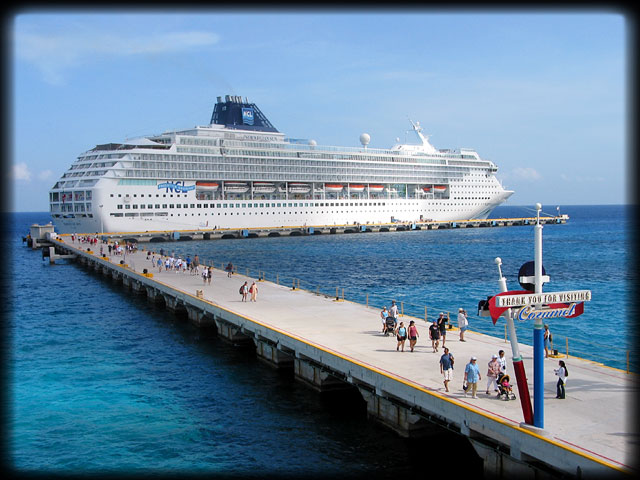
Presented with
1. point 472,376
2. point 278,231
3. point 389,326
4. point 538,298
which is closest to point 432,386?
point 472,376

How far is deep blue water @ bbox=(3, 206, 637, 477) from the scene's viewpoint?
13727 millimetres

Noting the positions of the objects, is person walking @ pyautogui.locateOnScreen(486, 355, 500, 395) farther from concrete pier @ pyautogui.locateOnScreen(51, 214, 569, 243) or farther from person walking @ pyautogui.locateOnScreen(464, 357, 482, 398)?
concrete pier @ pyautogui.locateOnScreen(51, 214, 569, 243)

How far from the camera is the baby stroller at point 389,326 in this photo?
63.0 ft

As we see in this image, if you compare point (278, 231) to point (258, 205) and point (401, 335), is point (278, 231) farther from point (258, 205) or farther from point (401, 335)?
point (401, 335)

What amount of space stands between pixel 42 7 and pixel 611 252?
244ft

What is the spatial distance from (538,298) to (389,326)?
29.3 ft

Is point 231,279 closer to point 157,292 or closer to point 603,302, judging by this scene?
point 157,292

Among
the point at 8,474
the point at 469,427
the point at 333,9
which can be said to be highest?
the point at 333,9

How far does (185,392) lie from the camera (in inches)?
742

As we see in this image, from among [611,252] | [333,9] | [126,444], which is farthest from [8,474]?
[611,252]

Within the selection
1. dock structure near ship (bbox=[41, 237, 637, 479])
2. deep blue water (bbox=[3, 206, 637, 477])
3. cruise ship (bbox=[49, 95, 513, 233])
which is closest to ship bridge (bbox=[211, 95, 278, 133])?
cruise ship (bbox=[49, 95, 513, 233])

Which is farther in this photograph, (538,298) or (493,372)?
(493,372)

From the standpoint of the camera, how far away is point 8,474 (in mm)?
13164

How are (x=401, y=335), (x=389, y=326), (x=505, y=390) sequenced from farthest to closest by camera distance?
(x=389, y=326), (x=401, y=335), (x=505, y=390)
